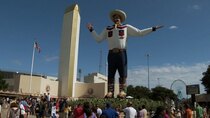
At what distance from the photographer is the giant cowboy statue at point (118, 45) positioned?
19641 millimetres

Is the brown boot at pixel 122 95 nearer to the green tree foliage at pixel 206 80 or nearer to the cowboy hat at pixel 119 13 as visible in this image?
the cowboy hat at pixel 119 13

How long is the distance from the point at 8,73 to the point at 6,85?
31.7m

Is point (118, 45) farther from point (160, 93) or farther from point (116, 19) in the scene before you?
point (160, 93)

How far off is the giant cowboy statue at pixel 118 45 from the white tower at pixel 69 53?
1106 inches

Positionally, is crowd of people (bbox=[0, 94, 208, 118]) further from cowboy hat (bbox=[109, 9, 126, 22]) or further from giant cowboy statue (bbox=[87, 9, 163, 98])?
cowboy hat (bbox=[109, 9, 126, 22])

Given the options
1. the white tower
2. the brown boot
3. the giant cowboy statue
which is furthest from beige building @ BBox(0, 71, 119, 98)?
the brown boot

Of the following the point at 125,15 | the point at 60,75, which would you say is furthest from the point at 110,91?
the point at 60,75

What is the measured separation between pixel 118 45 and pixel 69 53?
95.0ft

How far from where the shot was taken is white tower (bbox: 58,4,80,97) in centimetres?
4809

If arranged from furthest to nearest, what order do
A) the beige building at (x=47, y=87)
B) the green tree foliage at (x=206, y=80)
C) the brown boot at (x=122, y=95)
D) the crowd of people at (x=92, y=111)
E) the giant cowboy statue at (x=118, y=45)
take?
the green tree foliage at (x=206, y=80), the beige building at (x=47, y=87), the giant cowboy statue at (x=118, y=45), the brown boot at (x=122, y=95), the crowd of people at (x=92, y=111)

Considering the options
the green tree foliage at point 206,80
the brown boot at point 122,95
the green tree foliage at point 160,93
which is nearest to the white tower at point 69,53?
the green tree foliage at point 206,80

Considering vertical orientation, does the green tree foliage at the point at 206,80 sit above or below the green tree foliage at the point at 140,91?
above

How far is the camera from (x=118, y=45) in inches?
778

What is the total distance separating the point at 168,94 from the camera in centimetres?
7956
